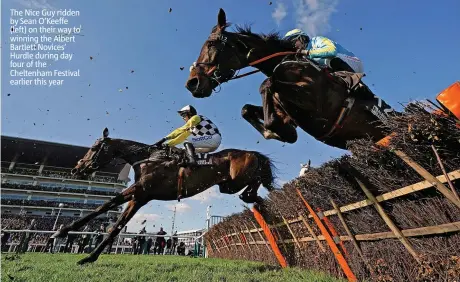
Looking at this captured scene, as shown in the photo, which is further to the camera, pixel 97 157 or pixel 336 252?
pixel 97 157

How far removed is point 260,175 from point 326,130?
4412 millimetres

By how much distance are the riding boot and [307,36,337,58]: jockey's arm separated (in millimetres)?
4171

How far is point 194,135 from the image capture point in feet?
27.2

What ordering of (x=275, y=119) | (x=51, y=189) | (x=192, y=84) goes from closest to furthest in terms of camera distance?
(x=192, y=84) < (x=275, y=119) < (x=51, y=189)

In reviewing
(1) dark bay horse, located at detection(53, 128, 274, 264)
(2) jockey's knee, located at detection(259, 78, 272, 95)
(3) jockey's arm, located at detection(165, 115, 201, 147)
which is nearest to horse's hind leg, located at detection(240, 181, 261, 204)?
(1) dark bay horse, located at detection(53, 128, 274, 264)

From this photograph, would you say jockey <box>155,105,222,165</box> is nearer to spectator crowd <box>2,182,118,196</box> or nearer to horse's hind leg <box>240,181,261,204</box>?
horse's hind leg <box>240,181,261,204</box>

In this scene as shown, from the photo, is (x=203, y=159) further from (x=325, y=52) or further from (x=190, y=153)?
(x=325, y=52)

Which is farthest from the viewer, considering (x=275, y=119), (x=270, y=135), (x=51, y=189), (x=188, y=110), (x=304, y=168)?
(x=51, y=189)

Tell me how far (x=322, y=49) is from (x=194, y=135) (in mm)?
4523

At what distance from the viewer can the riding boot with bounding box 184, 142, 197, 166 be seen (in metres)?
7.83

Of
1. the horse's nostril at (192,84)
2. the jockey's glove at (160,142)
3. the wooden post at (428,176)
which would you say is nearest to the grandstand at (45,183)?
the jockey's glove at (160,142)

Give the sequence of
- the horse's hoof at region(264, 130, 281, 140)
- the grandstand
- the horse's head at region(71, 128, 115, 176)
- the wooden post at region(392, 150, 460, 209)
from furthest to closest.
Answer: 1. the grandstand
2. the horse's head at region(71, 128, 115, 176)
3. the horse's hoof at region(264, 130, 281, 140)
4. the wooden post at region(392, 150, 460, 209)

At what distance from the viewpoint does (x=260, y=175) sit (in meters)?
8.55

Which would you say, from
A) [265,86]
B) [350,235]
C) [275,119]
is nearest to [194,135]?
[265,86]
